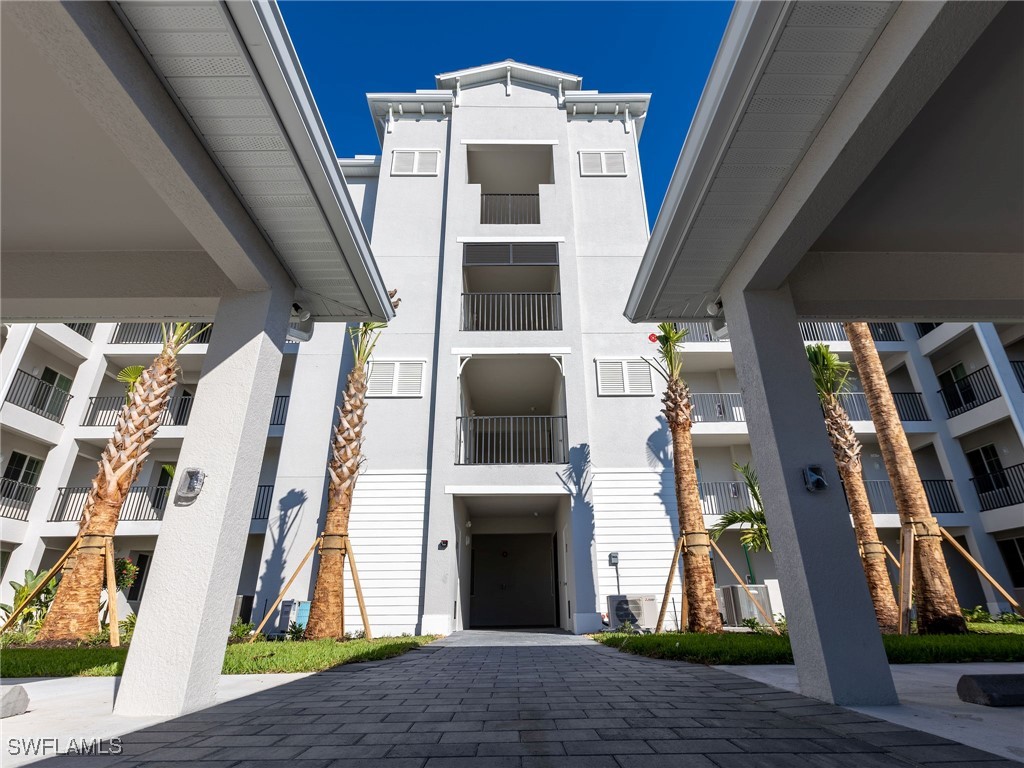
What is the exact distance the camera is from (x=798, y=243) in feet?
11.5

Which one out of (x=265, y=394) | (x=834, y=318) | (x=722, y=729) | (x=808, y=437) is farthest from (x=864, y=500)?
(x=265, y=394)

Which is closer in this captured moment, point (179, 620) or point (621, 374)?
point (179, 620)

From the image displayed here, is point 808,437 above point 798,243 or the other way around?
the other way around

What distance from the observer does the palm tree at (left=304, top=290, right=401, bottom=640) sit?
330 inches

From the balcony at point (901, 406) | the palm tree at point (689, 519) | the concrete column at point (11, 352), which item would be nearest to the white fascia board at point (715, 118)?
the palm tree at point (689, 519)

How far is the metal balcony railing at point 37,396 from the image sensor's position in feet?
47.2

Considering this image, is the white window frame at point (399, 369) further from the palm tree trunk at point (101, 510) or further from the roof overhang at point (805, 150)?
the roof overhang at point (805, 150)

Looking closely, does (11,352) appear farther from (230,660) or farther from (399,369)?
(230,660)

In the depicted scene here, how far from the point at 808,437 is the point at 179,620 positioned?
428 cm

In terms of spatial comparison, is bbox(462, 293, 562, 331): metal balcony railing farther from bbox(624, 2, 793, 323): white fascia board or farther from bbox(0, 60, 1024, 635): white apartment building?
bbox(624, 2, 793, 323): white fascia board

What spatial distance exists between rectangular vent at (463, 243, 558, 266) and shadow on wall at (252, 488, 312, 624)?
7.83 meters

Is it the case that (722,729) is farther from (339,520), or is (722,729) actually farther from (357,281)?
(339,520)

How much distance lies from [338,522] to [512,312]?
804 cm

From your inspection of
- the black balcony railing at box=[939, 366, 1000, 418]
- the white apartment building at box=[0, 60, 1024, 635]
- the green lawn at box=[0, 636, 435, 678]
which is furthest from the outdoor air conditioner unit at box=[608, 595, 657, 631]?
the black balcony railing at box=[939, 366, 1000, 418]
